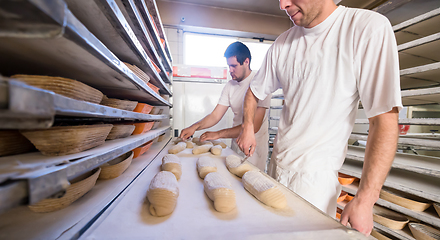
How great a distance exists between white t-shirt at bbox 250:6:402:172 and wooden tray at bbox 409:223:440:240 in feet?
3.72

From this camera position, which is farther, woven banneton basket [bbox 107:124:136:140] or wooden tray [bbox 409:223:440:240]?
wooden tray [bbox 409:223:440:240]

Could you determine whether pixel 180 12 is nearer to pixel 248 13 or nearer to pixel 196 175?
pixel 248 13

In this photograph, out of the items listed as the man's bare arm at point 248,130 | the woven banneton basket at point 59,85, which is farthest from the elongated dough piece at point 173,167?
the woven banneton basket at point 59,85

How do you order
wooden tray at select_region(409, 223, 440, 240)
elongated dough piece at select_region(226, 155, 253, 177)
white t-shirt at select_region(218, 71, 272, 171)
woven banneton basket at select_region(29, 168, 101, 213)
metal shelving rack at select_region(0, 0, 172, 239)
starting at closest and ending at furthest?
metal shelving rack at select_region(0, 0, 172, 239), woven banneton basket at select_region(29, 168, 101, 213), elongated dough piece at select_region(226, 155, 253, 177), wooden tray at select_region(409, 223, 440, 240), white t-shirt at select_region(218, 71, 272, 171)

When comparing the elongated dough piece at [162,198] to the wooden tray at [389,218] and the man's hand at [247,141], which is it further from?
the wooden tray at [389,218]

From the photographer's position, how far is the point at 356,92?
1.04 m

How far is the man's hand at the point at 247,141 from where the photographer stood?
4.26ft

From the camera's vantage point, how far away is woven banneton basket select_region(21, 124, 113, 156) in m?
0.52

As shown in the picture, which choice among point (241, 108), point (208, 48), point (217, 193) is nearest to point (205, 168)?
point (217, 193)

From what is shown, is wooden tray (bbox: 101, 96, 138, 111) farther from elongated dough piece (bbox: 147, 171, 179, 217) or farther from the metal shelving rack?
elongated dough piece (bbox: 147, 171, 179, 217)

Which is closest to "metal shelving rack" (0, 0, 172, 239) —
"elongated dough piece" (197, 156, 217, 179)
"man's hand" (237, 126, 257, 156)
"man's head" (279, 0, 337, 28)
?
"elongated dough piece" (197, 156, 217, 179)

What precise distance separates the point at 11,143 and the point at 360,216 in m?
1.30

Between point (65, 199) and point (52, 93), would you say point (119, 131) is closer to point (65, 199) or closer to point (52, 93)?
point (65, 199)

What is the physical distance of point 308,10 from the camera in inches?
40.4
